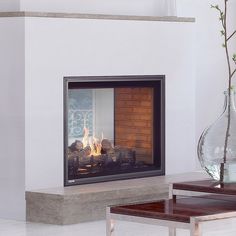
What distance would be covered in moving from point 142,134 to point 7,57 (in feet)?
4.37

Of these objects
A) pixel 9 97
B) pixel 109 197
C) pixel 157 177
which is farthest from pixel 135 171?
pixel 9 97

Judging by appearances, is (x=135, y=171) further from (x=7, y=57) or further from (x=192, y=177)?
(x=7, y=57)

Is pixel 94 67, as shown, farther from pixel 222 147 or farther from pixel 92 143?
pixel 222 147

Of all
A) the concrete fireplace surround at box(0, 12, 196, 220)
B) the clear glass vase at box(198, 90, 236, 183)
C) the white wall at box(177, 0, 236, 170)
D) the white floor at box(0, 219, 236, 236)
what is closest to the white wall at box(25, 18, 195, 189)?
the concrete fireplace surround at box(0, 12, 196, 220)

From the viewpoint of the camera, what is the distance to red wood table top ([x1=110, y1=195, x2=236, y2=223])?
4.05 meters

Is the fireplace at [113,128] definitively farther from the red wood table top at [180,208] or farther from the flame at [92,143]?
the red wood table top at [180,208]

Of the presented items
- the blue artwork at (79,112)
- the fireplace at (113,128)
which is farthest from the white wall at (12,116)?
the blue artwork at (79,112)

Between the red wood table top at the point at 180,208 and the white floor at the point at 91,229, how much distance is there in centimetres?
105

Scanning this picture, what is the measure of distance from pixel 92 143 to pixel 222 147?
6.50 ft

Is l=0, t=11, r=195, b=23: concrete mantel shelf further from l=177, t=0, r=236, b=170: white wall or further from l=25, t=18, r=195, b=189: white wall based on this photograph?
l=177, t=0, r=236, b=170: white wall

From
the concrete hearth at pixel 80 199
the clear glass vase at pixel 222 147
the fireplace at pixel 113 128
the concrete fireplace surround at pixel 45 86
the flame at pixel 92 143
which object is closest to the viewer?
the clear glass vase at pixel 222 147

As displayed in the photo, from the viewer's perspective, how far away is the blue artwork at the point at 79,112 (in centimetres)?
638

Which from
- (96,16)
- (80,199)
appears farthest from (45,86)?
(80,199)

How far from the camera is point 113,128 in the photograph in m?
6.71
